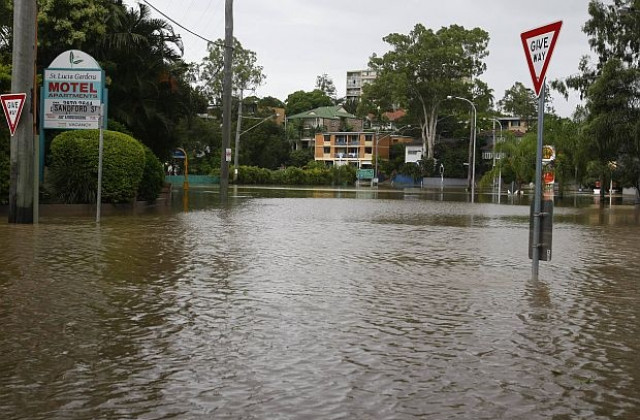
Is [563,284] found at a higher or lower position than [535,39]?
lower

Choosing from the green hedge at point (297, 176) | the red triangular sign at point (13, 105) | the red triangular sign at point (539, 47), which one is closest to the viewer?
the red triangular sign at point (539, 47)

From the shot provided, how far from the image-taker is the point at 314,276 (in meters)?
10.1

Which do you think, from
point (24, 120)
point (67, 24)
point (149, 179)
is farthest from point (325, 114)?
point (24, 120)

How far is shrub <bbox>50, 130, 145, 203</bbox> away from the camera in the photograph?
68.7ft

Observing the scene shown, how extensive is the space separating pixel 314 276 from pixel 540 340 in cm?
405

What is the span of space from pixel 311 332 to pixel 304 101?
141671mm

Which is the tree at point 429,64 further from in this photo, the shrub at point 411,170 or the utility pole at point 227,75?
the utility pole at point 227,75

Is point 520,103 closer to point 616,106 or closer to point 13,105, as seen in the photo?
point 616,106

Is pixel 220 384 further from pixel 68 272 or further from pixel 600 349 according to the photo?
pixel 68 272

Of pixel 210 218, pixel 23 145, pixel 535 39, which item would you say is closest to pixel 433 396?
pixel 535 39

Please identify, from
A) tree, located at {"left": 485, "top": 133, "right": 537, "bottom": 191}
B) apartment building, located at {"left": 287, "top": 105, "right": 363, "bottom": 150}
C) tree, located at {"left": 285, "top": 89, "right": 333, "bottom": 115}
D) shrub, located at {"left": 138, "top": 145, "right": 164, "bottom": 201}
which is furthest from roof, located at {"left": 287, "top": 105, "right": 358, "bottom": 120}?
shrub, located at {"left": 138, "top": 145, "right": 164, "bottom": 201}

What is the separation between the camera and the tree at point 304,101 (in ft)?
478

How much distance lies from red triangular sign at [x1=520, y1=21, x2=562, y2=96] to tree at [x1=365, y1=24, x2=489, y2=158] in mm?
74851

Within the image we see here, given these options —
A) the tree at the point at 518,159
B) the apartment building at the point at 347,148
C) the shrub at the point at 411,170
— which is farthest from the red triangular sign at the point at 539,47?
the apartment building at the point at 347,148
